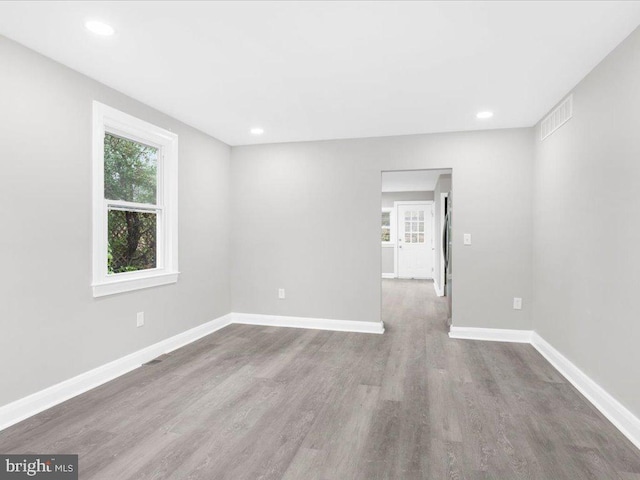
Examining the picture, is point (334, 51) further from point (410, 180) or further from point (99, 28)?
point (410, 180)

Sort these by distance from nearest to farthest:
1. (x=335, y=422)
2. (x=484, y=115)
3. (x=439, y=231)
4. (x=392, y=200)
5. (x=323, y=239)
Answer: (x=335, y=422), (x=484, y=115), (x=323, y=239), (x=439, y=231), (x=392, y=200)

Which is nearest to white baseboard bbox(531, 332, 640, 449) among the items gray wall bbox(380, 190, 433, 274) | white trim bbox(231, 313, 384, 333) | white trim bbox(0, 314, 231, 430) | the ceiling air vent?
white trim bbox(231, 313, 384, 333)

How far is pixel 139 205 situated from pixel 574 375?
4.00 meters

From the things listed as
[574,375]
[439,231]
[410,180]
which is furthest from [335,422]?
[410,180]

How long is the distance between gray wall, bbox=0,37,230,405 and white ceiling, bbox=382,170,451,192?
476 centimetres

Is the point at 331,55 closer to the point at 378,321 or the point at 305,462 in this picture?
the point at 305,462

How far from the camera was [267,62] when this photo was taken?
2.65 meters

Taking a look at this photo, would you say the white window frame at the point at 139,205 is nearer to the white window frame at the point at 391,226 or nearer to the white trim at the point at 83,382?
the white trim at the point at 83,382

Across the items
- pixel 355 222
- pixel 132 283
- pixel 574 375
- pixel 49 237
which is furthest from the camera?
pixel 355 222

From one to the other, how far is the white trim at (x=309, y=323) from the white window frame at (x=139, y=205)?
138 cm

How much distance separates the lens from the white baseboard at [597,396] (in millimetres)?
2199

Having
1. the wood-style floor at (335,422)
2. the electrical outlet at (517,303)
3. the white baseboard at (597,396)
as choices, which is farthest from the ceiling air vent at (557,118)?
the wood-style floor at (335,422)

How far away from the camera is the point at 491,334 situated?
4273 mm

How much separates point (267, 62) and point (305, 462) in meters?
2.55
